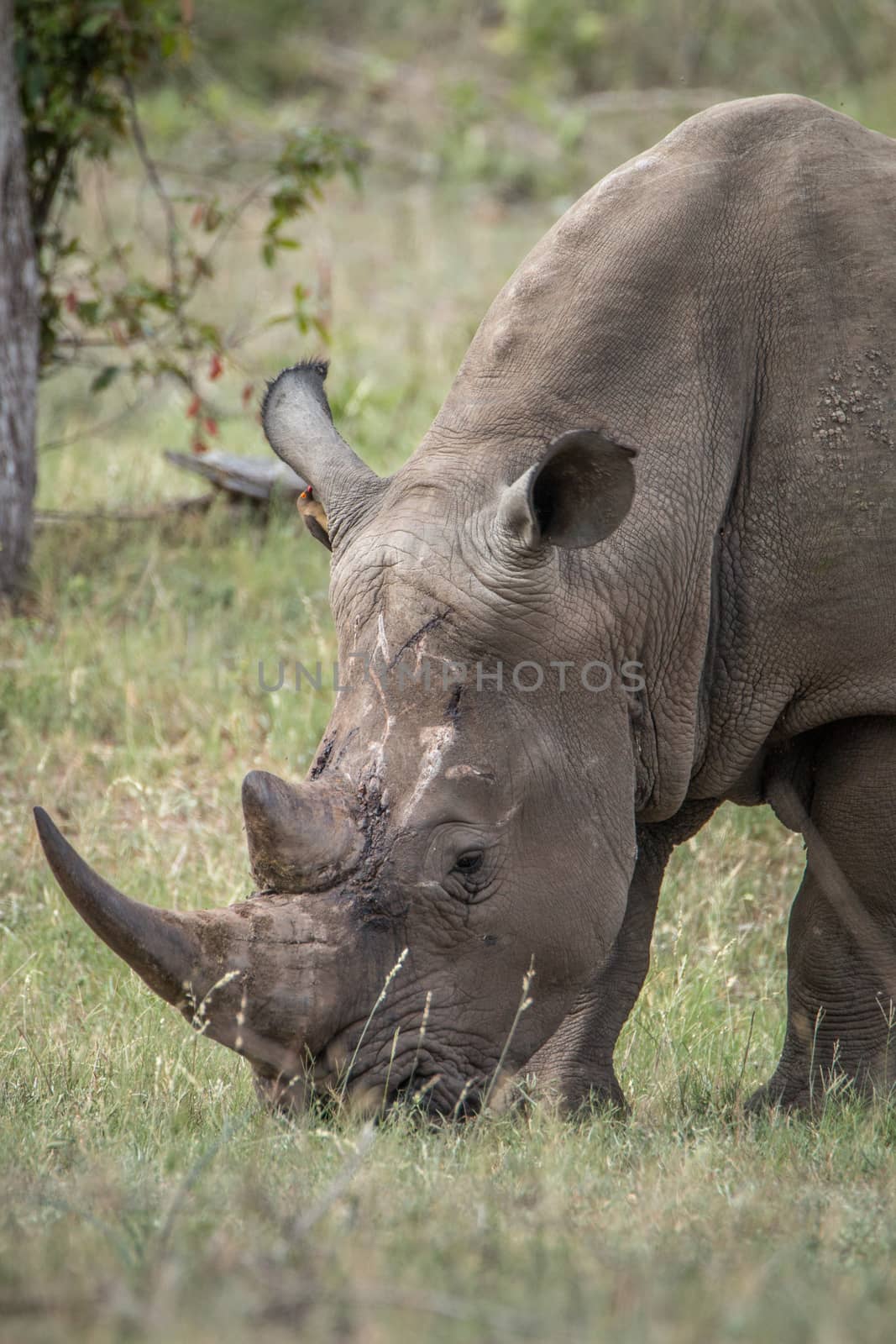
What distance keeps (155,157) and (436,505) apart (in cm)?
1290

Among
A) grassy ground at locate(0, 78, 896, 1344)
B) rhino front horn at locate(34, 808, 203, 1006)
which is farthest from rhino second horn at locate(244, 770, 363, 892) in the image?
grassy ground at locate(0, 78, 896, 1344)

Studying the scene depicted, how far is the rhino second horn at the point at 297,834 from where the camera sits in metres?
4.13

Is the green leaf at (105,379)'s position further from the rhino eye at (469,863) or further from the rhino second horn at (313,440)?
the rhino eye at (469,863)

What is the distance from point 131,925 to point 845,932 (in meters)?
2.20

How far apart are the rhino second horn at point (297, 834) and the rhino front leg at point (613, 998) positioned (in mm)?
1412

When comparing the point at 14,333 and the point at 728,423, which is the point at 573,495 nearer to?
the point at 728,423

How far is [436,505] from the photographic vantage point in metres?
4.55

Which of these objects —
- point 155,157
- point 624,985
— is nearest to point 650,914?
point 624,985

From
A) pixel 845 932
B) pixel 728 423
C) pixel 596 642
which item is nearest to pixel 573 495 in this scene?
pixel 596 642

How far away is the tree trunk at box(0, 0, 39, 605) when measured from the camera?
26.3ft

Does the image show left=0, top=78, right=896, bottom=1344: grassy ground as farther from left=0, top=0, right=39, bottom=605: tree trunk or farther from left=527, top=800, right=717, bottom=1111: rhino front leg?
left=0, top=0, right=39, bottom=605: tree trunk

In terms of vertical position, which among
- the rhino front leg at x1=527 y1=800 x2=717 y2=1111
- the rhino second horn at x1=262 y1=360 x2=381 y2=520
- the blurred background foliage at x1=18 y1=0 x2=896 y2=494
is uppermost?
the blurred background foliage at x1=18 y1=0 x2=896 y2=494

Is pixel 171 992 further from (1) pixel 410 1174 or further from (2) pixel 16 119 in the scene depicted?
(2) pixel 16 119

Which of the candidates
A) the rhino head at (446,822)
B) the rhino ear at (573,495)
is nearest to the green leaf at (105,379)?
the rhino head at (446,822)
